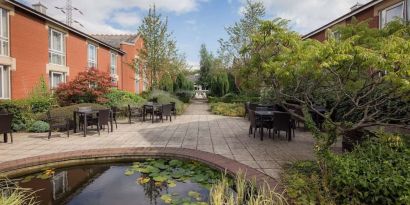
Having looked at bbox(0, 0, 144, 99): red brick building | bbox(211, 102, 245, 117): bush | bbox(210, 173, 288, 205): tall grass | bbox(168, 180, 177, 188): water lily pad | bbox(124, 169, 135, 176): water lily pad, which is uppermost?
bbox(0, 0, 144, 99): red brick building

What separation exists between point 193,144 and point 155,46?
15.0 metres

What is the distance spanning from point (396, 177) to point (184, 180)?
11.5 ft

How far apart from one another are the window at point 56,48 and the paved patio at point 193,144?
7230 mm

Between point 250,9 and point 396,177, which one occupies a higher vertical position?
point 250,9

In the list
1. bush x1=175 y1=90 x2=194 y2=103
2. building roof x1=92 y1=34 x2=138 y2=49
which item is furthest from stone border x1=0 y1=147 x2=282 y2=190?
building roof x1=92 y1=34 x2=138 y2=49

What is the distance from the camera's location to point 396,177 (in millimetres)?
3602

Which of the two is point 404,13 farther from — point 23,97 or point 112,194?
point 23,97

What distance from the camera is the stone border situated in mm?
5777

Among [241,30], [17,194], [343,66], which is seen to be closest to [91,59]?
[241,30]

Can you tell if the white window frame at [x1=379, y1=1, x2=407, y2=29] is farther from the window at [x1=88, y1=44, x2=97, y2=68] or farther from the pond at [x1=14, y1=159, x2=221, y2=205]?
the window at [x1=88, y1=44, x2=97, y2=68]

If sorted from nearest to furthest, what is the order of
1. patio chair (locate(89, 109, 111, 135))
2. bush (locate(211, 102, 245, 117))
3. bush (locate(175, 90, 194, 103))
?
1. patio chair (locate(89, 109, 111, 135))
2. bush (locate(211, 102, 245, 117))
3. bush (locate(175, 90, 194, 103))

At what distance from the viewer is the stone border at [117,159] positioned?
5777mm

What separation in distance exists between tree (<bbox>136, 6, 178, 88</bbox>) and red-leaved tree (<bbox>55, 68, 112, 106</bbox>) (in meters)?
7.37

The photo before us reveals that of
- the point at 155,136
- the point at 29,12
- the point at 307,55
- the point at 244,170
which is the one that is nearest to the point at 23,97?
the point at 29,12
